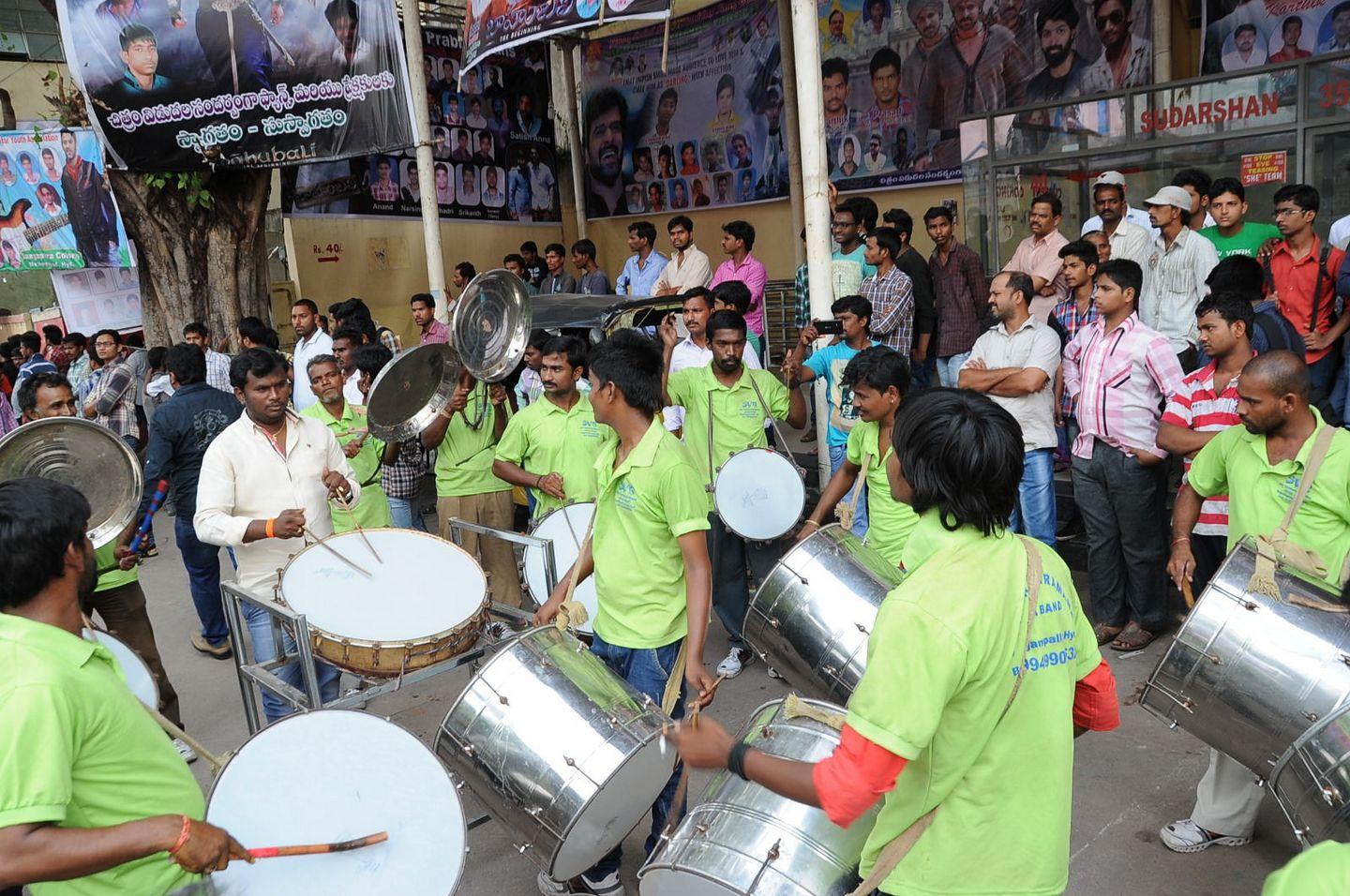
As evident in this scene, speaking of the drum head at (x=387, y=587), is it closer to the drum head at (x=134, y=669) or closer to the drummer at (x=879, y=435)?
the drum head at (x=134, y=669)

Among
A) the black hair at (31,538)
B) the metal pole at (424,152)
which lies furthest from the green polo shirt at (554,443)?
the metal pole at (424,152)

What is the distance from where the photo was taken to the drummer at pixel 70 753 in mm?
1851

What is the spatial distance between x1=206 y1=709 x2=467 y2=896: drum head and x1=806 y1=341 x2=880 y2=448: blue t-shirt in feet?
11.2

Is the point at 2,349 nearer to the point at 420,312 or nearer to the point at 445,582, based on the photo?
the point at 420,312

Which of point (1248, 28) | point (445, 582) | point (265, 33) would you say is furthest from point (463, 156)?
point (445, 582)

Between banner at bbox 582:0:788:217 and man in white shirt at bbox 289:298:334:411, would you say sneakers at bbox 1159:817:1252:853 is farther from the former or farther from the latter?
banner at bbox 582:0:788:217

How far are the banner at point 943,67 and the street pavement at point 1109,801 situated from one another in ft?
22.7

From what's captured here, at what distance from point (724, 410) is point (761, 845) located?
3381 mm

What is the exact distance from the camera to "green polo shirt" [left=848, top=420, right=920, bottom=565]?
14.3 ft

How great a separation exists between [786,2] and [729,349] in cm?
708

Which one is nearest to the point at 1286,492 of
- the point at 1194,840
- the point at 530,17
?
the point at 1194,840

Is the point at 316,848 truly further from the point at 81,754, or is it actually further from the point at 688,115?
the point at 688,115

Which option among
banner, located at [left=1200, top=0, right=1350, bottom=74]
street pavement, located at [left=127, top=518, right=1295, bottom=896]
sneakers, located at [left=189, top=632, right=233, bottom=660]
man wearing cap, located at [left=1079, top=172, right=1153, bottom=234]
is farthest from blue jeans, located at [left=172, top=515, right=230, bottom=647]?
banner, located at [left=1200, top=0, right=1350, bottom=74]

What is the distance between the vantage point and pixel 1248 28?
934 cm
